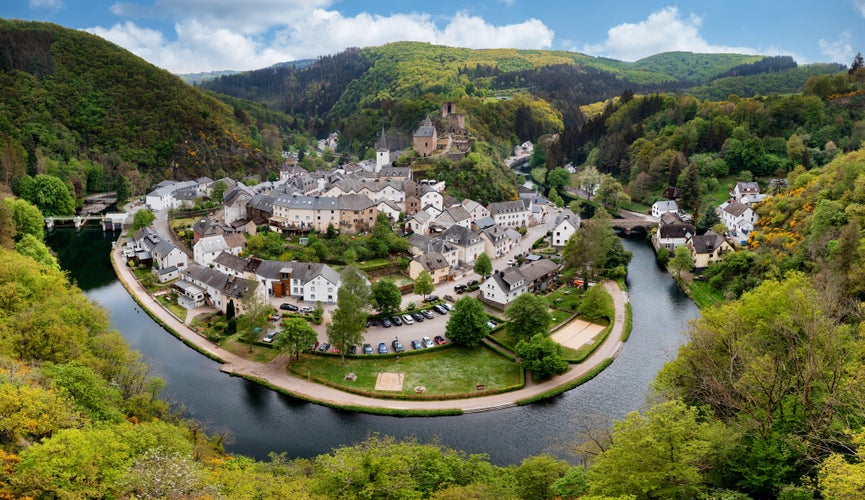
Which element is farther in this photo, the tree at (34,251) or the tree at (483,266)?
the tree at (483,266)

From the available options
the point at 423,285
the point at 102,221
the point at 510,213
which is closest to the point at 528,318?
the point at 423,285

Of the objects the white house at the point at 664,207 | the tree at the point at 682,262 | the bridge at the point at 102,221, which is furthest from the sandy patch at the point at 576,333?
the bridge at the point at 102,221

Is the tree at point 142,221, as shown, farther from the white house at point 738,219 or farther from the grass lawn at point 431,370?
the white house at point 738,219

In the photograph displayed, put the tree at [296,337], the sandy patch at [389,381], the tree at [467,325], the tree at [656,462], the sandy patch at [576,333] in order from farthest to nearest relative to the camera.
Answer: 1. the sandy patch at [576,333]
2. the tree at [467,325]
3. the tree at [296,337]
4. the sandy patch at [389,381]
5. the tree at [656,462]

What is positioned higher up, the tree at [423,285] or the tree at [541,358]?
the tree at [423,285]

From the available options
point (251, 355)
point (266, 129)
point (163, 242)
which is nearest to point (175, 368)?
point (251, 355)

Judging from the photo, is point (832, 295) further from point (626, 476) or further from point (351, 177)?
point (351, 177)
